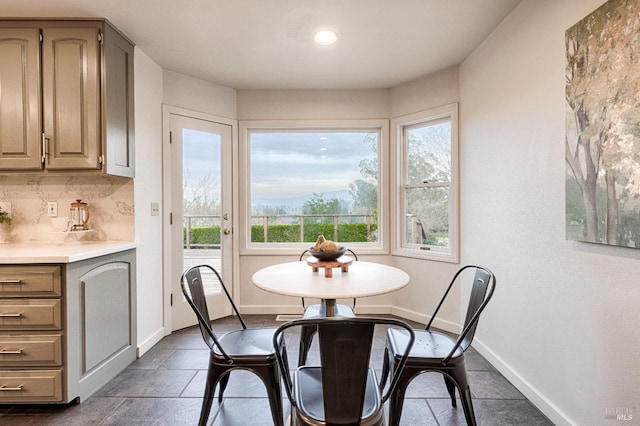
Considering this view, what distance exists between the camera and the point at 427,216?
138 inches

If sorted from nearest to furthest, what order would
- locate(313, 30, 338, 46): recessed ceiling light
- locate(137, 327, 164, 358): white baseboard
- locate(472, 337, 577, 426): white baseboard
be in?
1. locate(472, 337, 577, 426): white baseboard
2. locate(313, 30, 338, 46): recessed ceiling light
3. locate(137, 327, 164, 358): white baseboard

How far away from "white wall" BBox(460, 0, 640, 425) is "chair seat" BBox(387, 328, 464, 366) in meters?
0.62

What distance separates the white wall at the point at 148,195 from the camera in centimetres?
278

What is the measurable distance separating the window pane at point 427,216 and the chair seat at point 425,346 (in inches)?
63.2

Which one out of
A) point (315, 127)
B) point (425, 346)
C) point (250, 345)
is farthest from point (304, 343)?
point (315, 127)

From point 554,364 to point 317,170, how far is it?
275cm

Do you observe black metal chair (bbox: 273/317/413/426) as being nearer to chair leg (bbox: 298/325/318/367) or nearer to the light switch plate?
chair leg (bbox: 298/325/318/367)

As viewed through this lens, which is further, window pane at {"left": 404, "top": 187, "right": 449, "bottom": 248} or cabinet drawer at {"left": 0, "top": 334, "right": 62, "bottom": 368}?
window pane at {"left": 404, "top": 187, "right": 449, "bottom": 248}

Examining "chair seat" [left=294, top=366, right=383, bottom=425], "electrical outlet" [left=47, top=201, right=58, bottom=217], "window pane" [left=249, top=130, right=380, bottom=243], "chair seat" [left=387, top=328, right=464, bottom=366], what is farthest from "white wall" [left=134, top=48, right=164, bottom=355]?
"chair seat" [left=387, top=328, right=464, bottom=366]

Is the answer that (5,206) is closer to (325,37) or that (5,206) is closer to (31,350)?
(31,350)

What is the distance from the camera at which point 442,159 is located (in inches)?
133

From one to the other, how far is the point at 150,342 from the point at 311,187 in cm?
217

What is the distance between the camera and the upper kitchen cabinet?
2316 mm

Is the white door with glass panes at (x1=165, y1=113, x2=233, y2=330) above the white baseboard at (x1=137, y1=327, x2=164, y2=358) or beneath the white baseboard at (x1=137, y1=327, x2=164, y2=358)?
above
